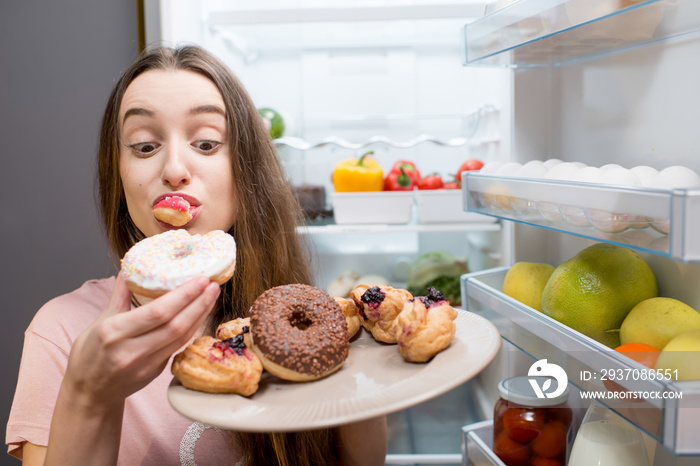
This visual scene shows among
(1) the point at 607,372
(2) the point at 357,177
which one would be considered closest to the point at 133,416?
(1) the point at 607,372

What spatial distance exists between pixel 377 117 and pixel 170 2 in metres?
0.91

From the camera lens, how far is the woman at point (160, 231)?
2.55 ft

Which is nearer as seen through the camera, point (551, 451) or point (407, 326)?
point (407, 326)

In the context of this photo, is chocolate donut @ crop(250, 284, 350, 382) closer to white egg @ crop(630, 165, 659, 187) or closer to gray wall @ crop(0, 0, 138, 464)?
white egg @ crop(630, 165, 659, 187)

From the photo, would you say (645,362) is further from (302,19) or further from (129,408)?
(302,19)

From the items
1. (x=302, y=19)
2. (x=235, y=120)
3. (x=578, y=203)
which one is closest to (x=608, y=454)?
(x=578, y=203)

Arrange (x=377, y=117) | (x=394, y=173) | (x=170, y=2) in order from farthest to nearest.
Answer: (x=377, y=117)
(x=394, y=173)
(x=170, y=2)

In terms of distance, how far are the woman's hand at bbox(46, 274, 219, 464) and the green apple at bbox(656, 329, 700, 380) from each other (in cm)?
59

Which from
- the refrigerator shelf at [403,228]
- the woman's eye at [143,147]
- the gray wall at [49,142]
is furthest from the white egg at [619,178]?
the gray wall at [49,142]

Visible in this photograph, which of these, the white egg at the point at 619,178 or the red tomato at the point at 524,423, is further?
the red tomato at the point at 524,423

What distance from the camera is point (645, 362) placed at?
2.42 ft

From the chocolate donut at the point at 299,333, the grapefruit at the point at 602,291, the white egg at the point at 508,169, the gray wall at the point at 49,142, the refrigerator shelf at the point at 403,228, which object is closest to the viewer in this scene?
the chocolate donut at the point at 299,333

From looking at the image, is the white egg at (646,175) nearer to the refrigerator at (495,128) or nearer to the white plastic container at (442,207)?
the refrigerator at (495,128)

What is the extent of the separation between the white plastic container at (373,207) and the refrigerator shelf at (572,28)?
719 millimetres
